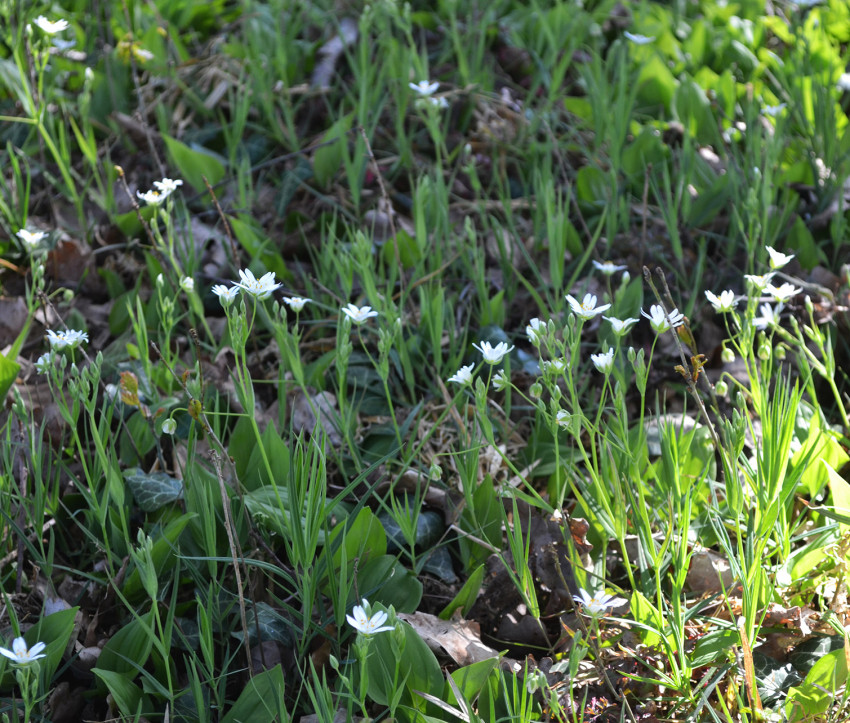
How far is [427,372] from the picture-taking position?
72.8 inches

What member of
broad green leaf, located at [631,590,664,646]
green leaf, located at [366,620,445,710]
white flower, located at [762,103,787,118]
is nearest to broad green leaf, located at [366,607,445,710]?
green leaf, located at [366,620,445,710]

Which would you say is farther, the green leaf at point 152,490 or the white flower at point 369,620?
the green leaf at point 152,490

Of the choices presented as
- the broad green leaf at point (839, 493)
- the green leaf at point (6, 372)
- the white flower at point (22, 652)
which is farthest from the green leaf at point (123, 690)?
the broad green leaf at point (839, 493)

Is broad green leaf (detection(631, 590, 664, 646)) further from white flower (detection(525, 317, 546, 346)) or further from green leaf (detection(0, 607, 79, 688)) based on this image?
green leaf (detection(0, 607, 79, 688))

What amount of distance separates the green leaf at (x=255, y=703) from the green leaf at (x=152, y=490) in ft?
1.35

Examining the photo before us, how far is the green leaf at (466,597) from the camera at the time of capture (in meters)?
1.30

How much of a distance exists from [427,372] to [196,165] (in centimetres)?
102

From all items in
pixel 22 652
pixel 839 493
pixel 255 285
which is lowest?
pixel 839 493

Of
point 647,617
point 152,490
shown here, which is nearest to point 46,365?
point 152,490

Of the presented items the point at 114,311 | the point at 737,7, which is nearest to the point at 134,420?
the point at 114,311

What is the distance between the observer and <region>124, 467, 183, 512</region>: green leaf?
4.67 ft

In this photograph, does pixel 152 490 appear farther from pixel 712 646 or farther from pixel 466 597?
pixel 712 646

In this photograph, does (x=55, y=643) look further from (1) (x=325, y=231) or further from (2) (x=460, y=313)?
(1) (x=325, y=231)

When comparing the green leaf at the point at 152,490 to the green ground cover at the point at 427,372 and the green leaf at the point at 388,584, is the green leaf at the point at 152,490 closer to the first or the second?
the green ground cover at the point at 427,372
